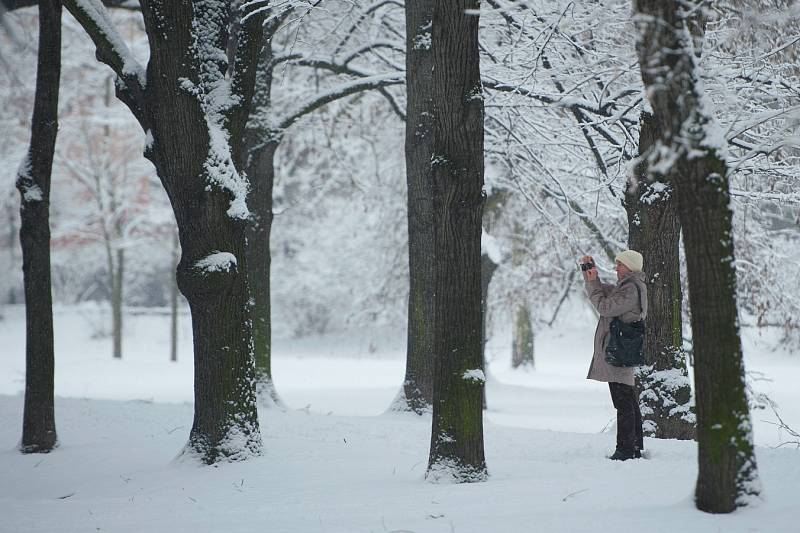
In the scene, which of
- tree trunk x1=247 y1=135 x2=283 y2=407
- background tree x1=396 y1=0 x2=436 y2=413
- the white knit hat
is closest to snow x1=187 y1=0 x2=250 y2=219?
background tree x1=396 y1=0 x2=436 y2=413

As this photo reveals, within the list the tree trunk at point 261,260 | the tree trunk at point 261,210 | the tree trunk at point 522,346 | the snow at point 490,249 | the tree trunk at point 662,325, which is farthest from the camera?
the tree trunk at point 522,346

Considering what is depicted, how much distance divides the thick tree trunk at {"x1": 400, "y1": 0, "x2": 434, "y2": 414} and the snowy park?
0.13 feet

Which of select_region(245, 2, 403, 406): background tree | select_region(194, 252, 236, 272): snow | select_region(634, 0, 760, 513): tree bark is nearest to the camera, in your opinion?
select_region(634, 0, 760, 513): tree bark

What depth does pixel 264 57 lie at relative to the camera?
1113 cm

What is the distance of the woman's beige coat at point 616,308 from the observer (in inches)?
245

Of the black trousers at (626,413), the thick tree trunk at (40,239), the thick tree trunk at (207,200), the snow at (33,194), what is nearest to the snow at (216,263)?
the thick tree trunk at (207,200)

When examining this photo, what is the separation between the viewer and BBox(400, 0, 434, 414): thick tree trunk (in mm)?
9250

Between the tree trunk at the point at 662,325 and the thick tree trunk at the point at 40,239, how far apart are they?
5949 millimetres

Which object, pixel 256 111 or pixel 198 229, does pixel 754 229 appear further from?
pixel 198 229

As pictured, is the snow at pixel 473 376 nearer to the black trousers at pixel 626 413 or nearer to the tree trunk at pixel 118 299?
the black trousers at pixel 626 413

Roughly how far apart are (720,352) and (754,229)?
11.4m

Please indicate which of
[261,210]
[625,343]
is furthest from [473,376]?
[261,210]

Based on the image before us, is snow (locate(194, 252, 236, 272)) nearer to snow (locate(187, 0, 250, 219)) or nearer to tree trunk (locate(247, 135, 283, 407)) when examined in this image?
snow (locate(187, 0, 250, 219))

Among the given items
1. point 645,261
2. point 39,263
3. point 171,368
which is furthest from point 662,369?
point 171,368
